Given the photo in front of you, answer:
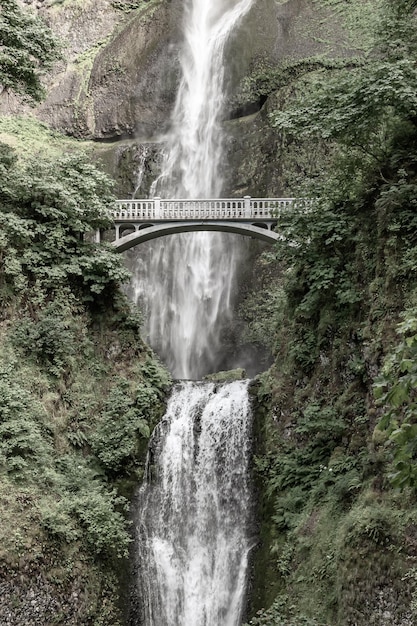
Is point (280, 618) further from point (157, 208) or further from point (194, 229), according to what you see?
point (157, 208)

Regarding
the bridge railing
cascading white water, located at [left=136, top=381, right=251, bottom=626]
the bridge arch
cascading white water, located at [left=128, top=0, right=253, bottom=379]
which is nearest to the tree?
the bridge railing

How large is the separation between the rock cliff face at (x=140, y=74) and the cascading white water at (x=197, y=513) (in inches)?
516

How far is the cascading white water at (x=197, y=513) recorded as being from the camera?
42.5ft

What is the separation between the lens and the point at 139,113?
31531 millimetres

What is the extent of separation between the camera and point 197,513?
46.6 ft

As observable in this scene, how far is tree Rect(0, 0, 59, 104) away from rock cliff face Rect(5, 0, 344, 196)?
1185 cm

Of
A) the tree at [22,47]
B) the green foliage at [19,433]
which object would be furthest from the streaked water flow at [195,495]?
the tree at [22,47]

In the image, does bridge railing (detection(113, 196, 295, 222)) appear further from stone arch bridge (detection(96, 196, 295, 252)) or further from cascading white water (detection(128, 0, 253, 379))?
cascading white water (detection(128, 0, 253, 379))

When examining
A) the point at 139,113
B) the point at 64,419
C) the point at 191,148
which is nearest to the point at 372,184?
the point at 64,419

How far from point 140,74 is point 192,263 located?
10942 mm

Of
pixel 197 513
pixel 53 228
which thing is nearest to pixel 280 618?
pixel 197 513

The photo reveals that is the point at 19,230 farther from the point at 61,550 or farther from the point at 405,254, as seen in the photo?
the point at 405,254

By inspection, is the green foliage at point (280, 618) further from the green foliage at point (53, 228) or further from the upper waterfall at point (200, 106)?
the upper waterfall at point (200, 106)

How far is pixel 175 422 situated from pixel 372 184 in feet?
23.1
